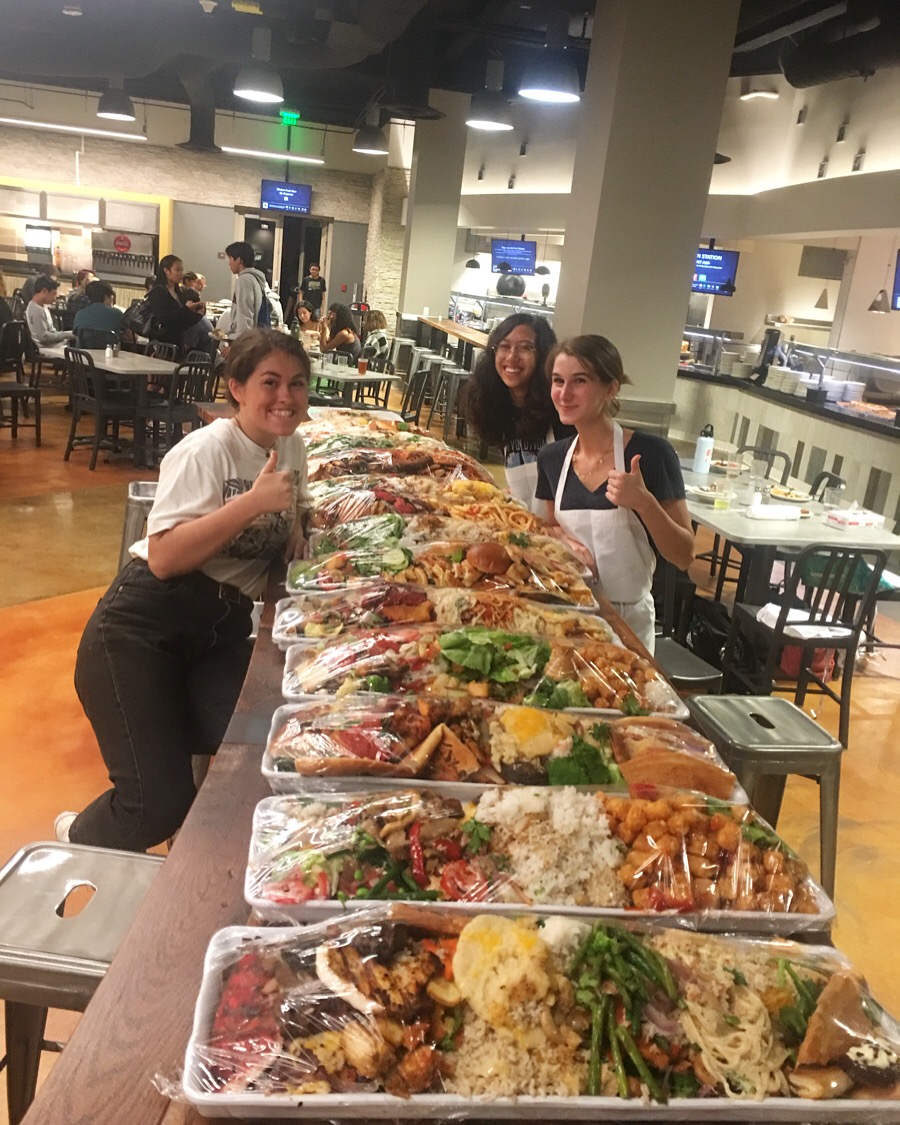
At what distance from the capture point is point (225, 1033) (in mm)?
1000

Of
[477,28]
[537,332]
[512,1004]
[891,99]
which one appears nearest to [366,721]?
[512,1004]

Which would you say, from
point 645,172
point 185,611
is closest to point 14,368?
point 645,172

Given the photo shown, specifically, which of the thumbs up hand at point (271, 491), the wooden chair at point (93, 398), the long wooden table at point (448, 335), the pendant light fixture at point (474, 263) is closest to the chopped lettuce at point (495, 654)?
the thumbs up hand at point (271, 491)

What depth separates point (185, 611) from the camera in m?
2.27

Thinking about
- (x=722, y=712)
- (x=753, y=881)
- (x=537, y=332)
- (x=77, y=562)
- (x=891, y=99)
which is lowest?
(x=77, y=562)

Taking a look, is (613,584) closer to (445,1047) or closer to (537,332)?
(537,332)

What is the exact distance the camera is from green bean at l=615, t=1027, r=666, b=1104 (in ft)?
3.23

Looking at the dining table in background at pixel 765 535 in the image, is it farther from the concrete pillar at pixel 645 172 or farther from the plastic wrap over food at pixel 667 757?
the plastic wrap over food at pixel 667 757

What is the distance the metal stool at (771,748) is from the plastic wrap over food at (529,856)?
0.76 m

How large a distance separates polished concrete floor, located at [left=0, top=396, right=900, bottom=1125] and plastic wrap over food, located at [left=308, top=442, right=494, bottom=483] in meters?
1.37

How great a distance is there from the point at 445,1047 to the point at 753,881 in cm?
55

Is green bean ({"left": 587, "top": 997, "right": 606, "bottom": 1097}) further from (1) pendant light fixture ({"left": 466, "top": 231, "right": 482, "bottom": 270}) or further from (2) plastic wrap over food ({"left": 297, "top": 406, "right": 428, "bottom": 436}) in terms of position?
(1) pendant light fixture ({"left": 466, "top": 231, "right": 482, "bottom": 270})

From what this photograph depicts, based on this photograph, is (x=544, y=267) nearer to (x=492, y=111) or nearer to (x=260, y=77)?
(x=492, y=111)

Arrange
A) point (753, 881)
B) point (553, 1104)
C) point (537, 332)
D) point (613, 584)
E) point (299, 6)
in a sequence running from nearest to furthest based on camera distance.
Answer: point (553, 1104) < point (753, 881) < point (613, 584) < point (537, 332) < point (299, 6)
